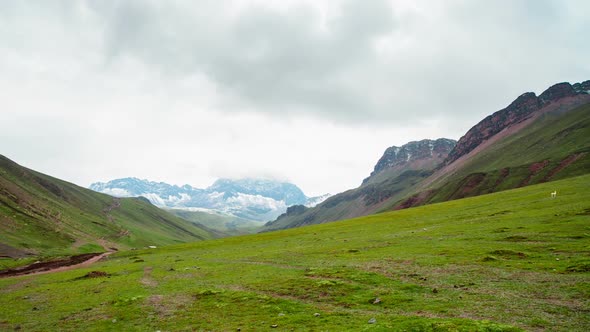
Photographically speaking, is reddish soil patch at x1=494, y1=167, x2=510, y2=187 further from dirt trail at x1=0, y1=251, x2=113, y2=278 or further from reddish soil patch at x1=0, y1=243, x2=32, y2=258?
reddish soil patch at x1=0, y1=243, x2=32, y2=258

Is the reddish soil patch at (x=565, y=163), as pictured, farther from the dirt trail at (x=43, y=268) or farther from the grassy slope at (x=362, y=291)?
the dirt trail at (x=43, y=268)

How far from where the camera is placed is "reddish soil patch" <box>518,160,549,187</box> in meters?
162

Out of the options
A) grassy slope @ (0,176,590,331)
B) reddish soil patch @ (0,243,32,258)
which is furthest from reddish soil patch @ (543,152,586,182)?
reddish soil patch @ (0,243,32,258)

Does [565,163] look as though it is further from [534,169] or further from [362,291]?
[362,291]

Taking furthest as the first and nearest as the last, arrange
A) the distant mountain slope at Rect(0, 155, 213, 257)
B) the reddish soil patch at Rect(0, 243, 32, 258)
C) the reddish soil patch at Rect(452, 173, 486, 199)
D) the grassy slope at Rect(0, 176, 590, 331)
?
the reddish soil patch at Rect(452, 173, 486, 199), the distant mountain slope at Rect(0, 155, 213, 257), the reddish soil patch at Rect(0, 243, 32, 258), the grassy slope at Rect(0, 176, 590, 331)

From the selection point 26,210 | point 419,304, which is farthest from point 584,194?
point 26,210

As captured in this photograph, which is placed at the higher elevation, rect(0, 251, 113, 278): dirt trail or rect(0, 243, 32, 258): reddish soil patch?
rect(0, 243, 32, 258): reddish soil patch

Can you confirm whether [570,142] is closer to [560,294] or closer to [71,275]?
[560,294]

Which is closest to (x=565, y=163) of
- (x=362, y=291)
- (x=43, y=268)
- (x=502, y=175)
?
(x=502, y=175)

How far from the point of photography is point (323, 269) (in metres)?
35.5

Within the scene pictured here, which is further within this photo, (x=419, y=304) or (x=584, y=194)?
(x=584, y=194)

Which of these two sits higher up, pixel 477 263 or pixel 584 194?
pixel 584 194

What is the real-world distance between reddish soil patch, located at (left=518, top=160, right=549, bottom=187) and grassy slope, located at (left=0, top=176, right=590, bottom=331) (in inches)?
5203

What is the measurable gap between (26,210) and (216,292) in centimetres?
13821
